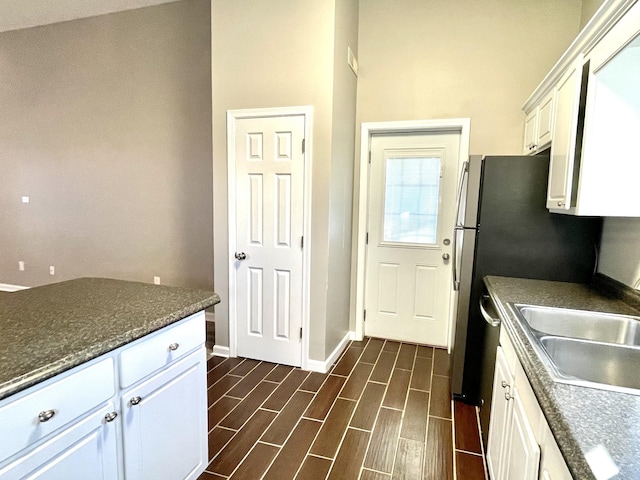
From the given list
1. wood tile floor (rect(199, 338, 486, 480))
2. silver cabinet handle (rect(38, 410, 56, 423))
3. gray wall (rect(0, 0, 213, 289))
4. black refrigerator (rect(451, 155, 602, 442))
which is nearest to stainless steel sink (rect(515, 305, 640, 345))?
black refrigerator (rect(451, 155, 602, 442))

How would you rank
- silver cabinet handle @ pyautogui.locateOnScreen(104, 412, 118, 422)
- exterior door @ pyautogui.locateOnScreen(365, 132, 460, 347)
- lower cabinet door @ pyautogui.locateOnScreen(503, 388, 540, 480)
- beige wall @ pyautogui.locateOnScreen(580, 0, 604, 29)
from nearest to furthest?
lower cabinet door @ pyautogui.locateOnScreen(503, 388, 540, 480), silver cabinet handle @ pyautogui.locateOnScreen(104, 412, 118, 422), beige wall @ pyautogui.locateOnScreen(580, 0, 604, 29), exterior door @ pyautogui.locateOnScreen(365, 132, 460, 347)

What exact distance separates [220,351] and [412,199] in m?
2.29

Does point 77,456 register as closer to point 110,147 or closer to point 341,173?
point 341,173

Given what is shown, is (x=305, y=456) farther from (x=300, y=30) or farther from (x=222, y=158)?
(x=300, y=30)

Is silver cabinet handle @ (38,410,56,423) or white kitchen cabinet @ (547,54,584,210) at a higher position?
white kitchen cabinet @ (547,54,584,210)

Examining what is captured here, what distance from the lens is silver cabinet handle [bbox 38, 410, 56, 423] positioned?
93 cm

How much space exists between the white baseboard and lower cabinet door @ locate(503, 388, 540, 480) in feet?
7.73

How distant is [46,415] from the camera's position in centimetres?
95

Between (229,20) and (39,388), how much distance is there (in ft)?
9.61

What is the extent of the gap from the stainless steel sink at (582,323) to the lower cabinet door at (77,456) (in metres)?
1.72

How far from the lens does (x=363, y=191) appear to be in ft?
11.1

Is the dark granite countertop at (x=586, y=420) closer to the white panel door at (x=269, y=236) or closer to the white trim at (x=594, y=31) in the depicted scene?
the white trim at (x=594, y=31)

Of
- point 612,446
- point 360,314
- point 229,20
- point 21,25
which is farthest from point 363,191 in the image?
point 21,25

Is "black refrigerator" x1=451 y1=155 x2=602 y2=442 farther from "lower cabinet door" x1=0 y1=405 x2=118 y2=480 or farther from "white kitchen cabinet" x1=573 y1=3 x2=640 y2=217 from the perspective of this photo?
"lower cabinet door" x1=0 y1=405 x2=118 y2=480
